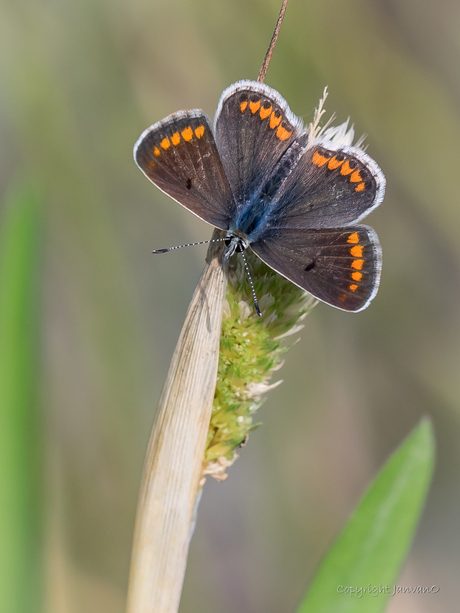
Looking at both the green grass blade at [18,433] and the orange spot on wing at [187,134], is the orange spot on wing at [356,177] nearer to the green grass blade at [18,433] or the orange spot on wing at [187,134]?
the orange spot on wing at [187,134]

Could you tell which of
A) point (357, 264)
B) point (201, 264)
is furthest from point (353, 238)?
point (201, 264)

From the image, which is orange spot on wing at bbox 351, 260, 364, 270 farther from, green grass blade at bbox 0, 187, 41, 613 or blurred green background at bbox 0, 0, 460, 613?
blurred green background at bbox 0, 0, 460, 613

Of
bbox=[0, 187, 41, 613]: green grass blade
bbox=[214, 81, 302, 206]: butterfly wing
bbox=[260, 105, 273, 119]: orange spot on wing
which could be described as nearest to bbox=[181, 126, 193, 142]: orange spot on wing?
bbox=[214, 81, 302, 206]: butterfly wing

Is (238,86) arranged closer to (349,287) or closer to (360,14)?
(349,287)

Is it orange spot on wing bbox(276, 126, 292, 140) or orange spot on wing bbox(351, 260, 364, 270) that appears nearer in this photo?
orange spot on wing bbox(351, 260, 364, 270)

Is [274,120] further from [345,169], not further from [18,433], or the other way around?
[18,433]

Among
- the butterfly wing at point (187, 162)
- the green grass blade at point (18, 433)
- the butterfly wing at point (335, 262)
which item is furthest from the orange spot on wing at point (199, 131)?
the green grass blade at point (18, 433)
